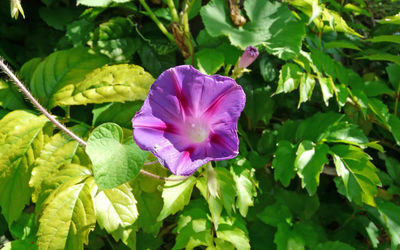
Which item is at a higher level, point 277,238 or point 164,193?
point 164,193

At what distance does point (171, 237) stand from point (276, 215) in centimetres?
56

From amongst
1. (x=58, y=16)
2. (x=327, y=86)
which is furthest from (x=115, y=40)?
(x=327, y=86)

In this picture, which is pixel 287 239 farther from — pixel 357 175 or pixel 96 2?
pixel 96 2

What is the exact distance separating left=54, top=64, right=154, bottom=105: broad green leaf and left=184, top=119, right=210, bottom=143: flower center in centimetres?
27

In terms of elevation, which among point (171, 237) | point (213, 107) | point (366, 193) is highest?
point (213, 107)

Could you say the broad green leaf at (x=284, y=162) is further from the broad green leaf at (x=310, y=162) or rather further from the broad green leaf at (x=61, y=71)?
the broad green leaf at (x=61, y=71)

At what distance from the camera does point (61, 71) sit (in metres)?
1.57

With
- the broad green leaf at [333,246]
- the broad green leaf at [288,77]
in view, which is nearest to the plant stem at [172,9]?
the broad green leaf at [288,77]

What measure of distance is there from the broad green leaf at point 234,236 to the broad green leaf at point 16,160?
2.44 feet

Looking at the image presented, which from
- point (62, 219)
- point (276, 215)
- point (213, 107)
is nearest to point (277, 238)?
point (276, 215)

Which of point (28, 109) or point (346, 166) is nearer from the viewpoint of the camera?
point (346, 166)

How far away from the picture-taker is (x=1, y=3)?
6.30 feet

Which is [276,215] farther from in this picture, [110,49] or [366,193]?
[110,49]

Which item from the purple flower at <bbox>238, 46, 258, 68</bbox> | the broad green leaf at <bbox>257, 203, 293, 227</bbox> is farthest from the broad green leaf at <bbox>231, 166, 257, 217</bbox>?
the purple flower at <bbox>238, 46, 258, 68</bbox>
